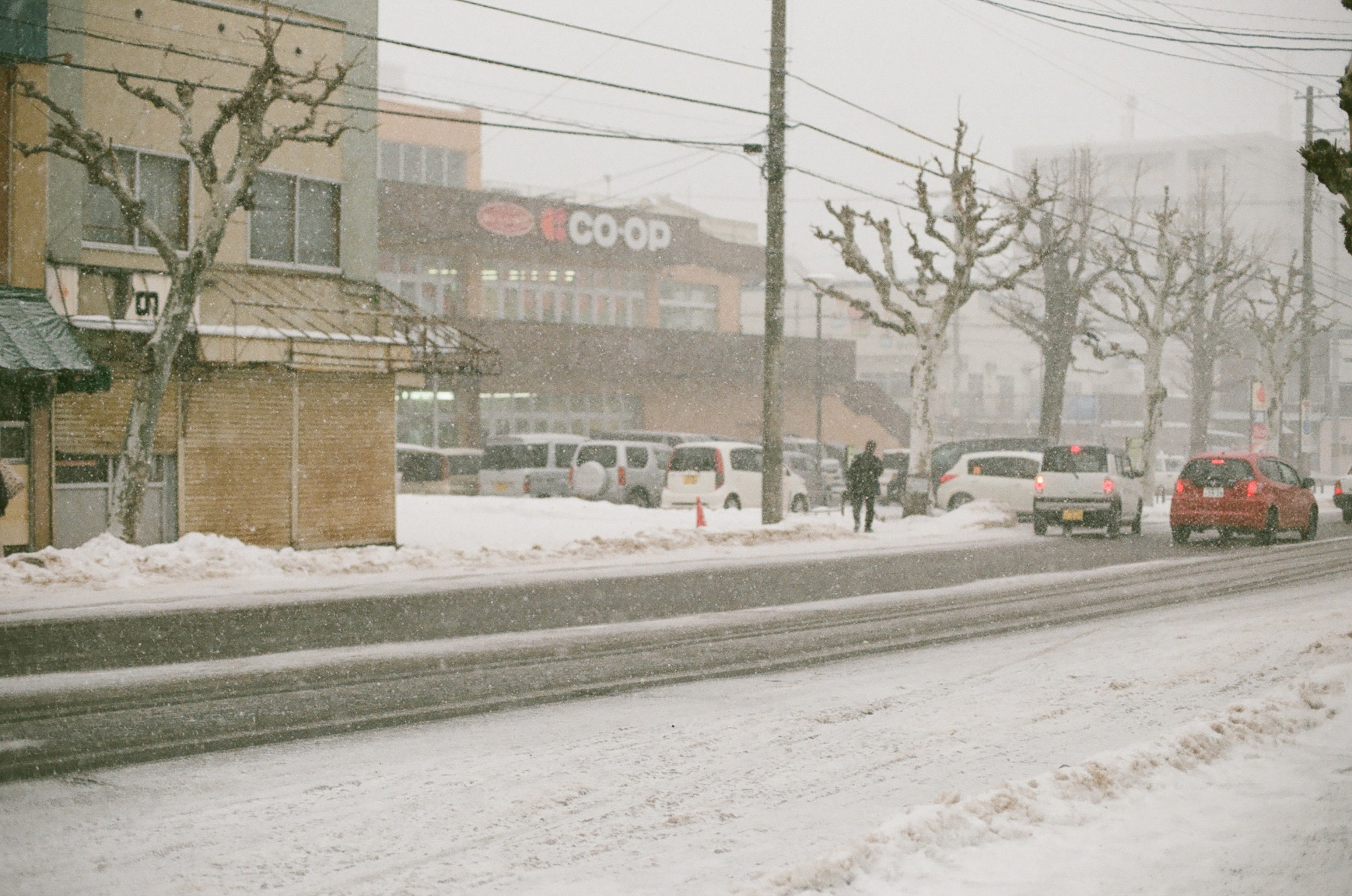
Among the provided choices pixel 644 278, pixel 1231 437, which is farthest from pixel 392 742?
pixel 1231 437

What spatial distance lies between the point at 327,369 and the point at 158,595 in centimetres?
625

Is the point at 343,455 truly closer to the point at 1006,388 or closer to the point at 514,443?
the point at 514,443

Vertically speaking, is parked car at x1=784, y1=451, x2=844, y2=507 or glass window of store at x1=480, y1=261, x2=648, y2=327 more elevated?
glass window of store at x1=480, y1=261, x2=648, y2=327

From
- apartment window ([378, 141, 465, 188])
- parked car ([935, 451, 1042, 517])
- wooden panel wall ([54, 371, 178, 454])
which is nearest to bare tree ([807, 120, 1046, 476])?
parked car ([935, 451, 1042, 517])

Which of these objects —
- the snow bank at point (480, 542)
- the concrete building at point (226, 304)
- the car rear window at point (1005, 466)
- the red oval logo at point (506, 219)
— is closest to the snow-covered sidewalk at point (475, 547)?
the snow bank at point (480, 542)

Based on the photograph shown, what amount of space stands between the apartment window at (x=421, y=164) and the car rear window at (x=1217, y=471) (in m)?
41.7

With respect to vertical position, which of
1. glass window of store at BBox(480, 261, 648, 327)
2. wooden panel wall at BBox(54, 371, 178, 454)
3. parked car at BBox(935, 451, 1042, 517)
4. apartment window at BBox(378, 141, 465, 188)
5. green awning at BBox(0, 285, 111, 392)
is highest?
apartment window at BBox(378, 141, 465, 188)

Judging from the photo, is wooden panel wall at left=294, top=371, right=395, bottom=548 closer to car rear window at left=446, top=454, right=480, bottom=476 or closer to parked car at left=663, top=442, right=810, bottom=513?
parked car at left=663, top=442, right=810, bottom=513

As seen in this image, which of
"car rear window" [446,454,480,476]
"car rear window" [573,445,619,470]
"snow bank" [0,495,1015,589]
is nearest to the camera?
"snow bank" [0,495,1015,589]

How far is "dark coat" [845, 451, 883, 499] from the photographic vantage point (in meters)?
24.4

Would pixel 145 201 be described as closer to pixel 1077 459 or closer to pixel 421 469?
pixel 421 469

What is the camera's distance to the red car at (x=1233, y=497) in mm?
22484

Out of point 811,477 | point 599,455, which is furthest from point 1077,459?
point 599,455

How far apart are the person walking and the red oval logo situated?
26.5 m
